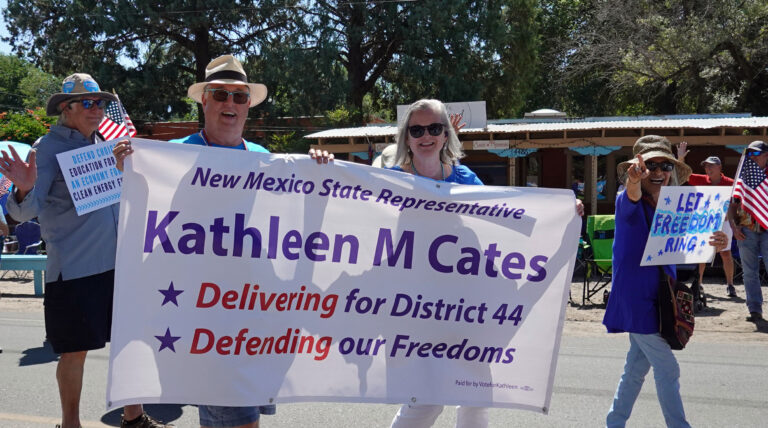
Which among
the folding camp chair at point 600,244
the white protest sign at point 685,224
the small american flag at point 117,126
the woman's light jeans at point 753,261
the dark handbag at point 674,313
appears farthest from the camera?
the folding camp chair at point 600,244

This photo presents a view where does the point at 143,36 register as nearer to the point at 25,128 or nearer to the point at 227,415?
the point at 25,128

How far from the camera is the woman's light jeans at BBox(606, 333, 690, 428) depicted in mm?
3850

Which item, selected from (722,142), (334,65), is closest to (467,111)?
(722,142)

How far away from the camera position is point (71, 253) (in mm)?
4066

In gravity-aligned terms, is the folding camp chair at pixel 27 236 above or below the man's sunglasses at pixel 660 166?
below

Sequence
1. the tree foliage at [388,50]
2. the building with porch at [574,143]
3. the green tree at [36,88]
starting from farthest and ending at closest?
the green tree at [36,88], the tree foliage at [388,50], the building with porch at [574,143]

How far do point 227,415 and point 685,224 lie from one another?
106 inches

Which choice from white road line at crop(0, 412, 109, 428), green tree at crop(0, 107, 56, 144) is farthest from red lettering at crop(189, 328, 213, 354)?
green tree at crop(0, 107, 56, 144)

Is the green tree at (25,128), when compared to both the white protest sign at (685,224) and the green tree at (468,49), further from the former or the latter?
the white protest sign at (685,224)

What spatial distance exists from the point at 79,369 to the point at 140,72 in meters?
28.6

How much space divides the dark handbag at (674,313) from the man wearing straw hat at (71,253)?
9.28ft

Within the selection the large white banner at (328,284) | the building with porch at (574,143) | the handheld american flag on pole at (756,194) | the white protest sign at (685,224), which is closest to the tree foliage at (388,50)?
the building with porch at (574,143)

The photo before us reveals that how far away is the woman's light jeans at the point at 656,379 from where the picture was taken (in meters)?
3.85

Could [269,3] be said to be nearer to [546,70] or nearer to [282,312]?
[546,70]
